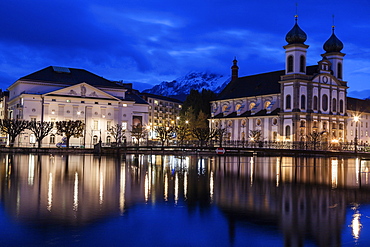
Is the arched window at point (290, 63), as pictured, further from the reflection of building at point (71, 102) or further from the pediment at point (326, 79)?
the reflection of building at point (71, 102)

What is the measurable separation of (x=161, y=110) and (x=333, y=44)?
211 ft

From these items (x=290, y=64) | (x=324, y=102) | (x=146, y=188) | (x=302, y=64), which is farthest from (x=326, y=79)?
(x=146, y=188)

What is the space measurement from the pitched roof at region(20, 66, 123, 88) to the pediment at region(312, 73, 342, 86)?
43909mm

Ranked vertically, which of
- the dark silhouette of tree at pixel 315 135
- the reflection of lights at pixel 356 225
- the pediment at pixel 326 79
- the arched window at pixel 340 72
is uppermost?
the arched window at pixel 340 72

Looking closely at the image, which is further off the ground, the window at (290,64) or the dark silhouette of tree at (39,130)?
the window at (290,64)

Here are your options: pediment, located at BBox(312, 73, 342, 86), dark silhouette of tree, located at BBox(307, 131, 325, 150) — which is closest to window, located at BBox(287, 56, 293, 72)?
pediment, located at BBox(312, 73, 342, 86)

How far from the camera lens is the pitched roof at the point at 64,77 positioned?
98.2 m

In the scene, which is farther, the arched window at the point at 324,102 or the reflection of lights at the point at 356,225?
the arched window at the point at 324,102

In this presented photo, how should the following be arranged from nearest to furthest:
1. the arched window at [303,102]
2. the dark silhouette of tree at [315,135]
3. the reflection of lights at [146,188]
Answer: the reflection of lights at [146,188]
the dark silhouette of tree at [315,135]
the arched window at [303,102]

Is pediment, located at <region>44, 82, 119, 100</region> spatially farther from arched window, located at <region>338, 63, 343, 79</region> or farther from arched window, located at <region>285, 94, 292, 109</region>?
arched window, located at <region>338, 63, 343, 79</region>

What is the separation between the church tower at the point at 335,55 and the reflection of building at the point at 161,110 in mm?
56534

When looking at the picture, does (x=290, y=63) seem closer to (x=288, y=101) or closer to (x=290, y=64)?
(x=290, y=64)

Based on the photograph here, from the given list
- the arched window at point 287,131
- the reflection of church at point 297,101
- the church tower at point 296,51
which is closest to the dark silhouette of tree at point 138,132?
the reflection of church at point 297,101

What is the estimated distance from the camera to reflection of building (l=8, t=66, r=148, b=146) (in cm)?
9488
